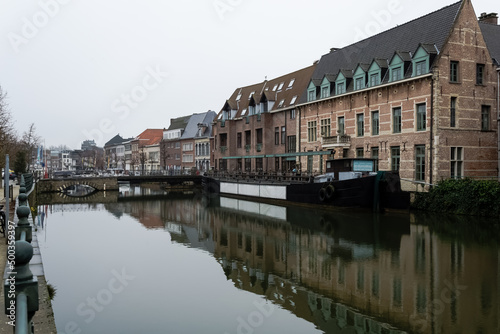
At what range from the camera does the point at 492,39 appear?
29.1 metres

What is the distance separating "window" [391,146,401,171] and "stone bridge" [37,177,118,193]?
3332 centimetres

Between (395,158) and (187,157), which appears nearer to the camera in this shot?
(395,158)

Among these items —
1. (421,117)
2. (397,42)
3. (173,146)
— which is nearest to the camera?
(421,117)

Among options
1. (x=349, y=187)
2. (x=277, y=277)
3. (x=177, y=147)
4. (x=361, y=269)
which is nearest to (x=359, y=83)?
(x=349, y=187)

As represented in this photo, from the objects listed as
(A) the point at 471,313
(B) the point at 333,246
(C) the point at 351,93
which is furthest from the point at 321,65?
(A) the point at 471,313

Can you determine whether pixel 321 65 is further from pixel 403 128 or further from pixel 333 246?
pixel 333 246

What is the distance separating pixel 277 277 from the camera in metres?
12.2

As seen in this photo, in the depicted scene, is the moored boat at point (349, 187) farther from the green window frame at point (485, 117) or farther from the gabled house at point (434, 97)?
the green window frame at point (485, 117)

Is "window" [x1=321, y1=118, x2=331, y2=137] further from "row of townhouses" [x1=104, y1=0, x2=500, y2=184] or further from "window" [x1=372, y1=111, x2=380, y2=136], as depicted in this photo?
"window" [x1=372, y1=111, x2=380, y2=136]

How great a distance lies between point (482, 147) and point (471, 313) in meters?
21.7

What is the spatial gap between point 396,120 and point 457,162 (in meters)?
4.69

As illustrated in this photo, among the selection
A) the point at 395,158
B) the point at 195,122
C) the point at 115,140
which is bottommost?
the point at 395,158

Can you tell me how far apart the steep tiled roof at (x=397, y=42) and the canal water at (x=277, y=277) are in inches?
483

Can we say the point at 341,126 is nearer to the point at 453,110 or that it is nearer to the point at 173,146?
the point at 453,110
